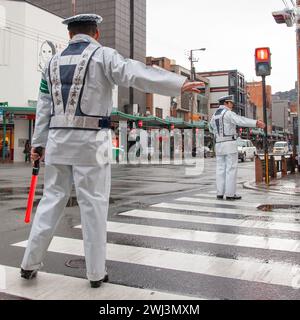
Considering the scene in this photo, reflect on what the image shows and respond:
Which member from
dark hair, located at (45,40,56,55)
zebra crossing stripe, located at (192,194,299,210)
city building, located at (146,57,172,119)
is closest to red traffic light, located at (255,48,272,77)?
zebra crossing stripe, located at (192,194,299,210)

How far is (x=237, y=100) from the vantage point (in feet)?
278

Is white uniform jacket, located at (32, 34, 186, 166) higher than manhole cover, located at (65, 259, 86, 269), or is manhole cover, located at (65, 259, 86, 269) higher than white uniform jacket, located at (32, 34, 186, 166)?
white uniform jacket, located at (32, 34, 186, 166)

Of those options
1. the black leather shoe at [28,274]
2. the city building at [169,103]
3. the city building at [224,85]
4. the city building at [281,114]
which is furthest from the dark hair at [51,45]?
the city building at [281,114]

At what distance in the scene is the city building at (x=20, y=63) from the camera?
28.6 meters

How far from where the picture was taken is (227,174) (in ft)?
27.7

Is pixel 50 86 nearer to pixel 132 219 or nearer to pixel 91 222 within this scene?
pixel 91 222

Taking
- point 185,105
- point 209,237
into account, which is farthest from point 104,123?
point 185,105

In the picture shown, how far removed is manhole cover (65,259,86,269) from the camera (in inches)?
156

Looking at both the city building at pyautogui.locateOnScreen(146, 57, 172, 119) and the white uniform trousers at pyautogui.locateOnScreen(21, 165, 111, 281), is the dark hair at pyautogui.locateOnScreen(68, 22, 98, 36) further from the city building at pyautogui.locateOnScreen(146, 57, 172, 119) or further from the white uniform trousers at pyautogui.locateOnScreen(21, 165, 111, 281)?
the city building at pyautogui.locateOnScreen(146, 57, 172, 119)

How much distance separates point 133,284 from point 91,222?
0.65 meters

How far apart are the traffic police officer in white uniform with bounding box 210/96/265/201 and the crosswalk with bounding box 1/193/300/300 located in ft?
4.25

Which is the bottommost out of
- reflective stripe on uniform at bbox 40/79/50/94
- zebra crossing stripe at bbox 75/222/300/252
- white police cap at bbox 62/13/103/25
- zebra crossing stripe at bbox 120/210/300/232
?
zebra crossing stripe at bbox 75/222/300/252

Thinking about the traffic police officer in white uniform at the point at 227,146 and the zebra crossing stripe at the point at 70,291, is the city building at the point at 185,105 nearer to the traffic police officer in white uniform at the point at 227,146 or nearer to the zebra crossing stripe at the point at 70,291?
the traffic police officer in white uniform at the point at 227,146
